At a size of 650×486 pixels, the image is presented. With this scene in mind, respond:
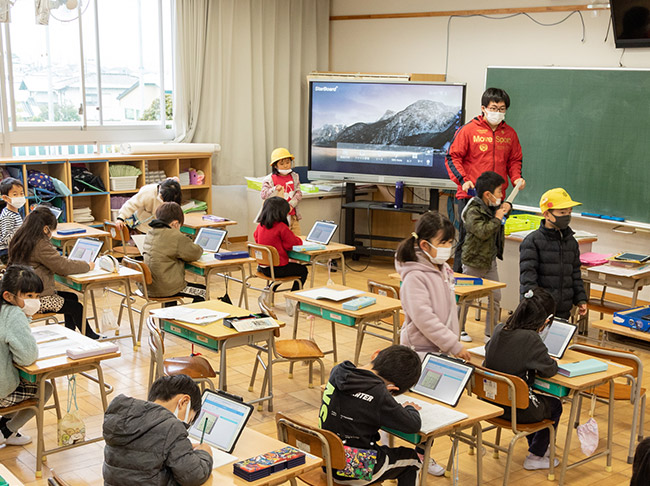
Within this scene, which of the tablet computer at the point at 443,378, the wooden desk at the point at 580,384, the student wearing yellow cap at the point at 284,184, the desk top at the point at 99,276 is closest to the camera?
the tablet computer at the point at 443,378

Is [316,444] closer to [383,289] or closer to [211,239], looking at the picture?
[383,289]

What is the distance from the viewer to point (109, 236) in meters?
7.48

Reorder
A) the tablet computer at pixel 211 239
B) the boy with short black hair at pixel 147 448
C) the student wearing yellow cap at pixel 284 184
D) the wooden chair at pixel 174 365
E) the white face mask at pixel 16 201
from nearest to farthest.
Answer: the boy with short black hair at pixel 147 448
the wooden chair at pixel 174 365
the white face mask at pixel 16 201
the tablet computer at pixel 211 239
the student wearing yellow cap at pixel 284 184

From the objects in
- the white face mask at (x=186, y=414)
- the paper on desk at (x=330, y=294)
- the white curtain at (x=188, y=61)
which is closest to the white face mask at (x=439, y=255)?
the paper on desk at (x=330, y=294)

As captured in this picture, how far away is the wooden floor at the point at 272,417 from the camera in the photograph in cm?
416

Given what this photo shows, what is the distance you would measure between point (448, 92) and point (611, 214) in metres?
2.43

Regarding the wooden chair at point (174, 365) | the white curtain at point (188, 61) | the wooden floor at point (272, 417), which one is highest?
the white curtain at point (188, 61)

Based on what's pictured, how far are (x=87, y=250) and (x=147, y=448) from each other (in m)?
3.77

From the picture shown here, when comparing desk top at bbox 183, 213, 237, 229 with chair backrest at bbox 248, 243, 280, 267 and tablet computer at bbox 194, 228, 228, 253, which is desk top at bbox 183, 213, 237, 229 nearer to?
tablet computer at bbox 194, 228, 228, 253

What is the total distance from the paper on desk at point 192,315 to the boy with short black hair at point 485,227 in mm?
2446

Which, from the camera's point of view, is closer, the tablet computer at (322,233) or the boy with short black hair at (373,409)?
the boy with short black hair at (373,409)

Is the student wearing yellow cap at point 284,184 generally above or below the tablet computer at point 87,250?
above

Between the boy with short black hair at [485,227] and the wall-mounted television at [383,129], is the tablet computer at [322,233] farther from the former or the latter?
the wall-mounted television at [383,129]

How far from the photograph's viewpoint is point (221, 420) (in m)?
3.07
